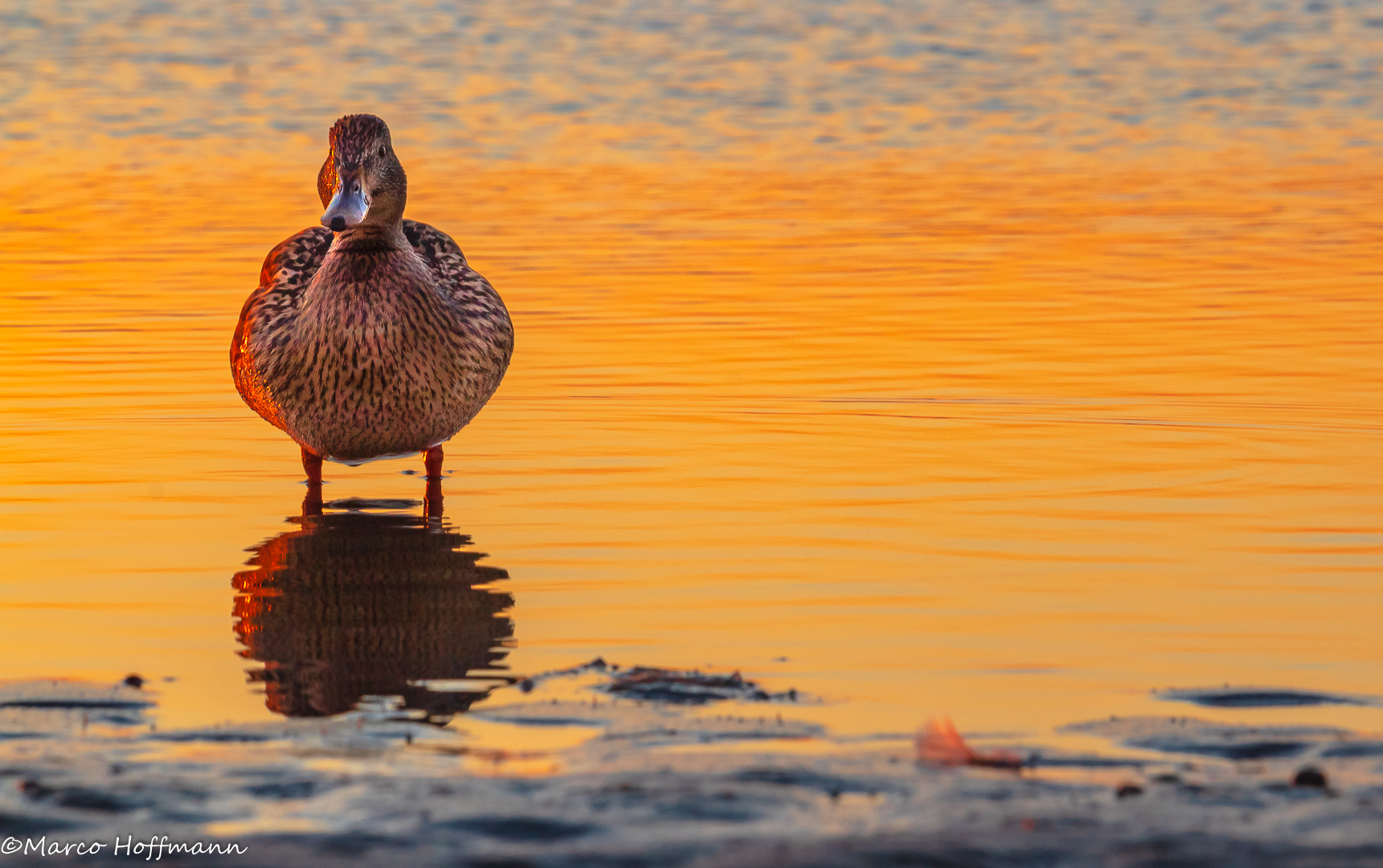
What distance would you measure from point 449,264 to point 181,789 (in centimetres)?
485

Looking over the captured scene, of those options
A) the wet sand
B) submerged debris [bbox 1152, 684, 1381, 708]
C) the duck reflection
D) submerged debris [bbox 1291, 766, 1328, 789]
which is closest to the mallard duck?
the duck reflection

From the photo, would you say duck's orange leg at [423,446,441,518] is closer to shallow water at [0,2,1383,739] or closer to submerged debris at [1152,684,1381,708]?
shallow water at [0,2,1383,739]

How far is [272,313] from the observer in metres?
8.95

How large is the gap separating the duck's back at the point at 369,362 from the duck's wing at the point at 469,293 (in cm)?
2

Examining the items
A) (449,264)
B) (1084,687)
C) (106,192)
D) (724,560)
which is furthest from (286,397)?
(106,192)

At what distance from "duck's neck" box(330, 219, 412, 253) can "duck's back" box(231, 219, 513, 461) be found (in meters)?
0.07

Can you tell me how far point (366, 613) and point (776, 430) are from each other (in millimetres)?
3385

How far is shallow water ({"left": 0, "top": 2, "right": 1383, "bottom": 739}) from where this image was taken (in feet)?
20.9

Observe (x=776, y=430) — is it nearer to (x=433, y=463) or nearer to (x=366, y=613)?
(x=433, y=463)

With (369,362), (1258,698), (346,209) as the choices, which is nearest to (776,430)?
(369,362)

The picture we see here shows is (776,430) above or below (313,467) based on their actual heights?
above

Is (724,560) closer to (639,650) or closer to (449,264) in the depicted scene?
(639,650)

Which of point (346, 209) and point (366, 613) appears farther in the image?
point (346, 209)

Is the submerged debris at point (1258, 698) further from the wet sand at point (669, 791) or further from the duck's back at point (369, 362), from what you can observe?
the duck's back at point (369, 362)
